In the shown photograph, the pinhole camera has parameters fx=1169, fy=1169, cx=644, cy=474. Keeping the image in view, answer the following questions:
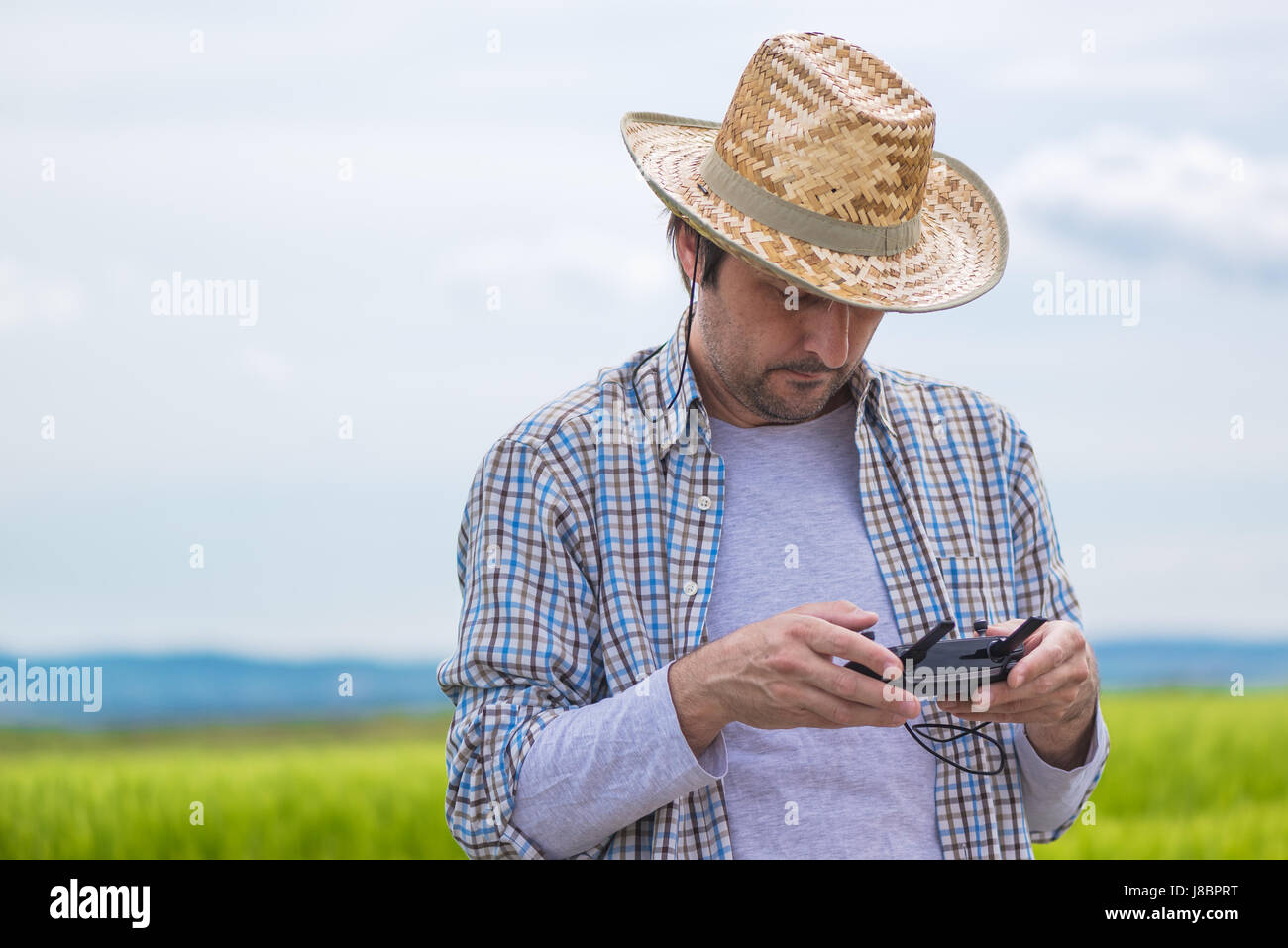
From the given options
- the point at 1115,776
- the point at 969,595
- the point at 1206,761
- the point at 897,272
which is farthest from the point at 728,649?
the point at 1206,761

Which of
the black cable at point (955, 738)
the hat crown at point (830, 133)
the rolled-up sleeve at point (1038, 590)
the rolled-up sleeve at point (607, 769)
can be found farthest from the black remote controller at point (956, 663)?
the hat crown at point (830, 133)

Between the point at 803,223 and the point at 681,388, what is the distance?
1.50 feet

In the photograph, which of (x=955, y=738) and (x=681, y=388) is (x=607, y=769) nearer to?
(x=955, y=738)

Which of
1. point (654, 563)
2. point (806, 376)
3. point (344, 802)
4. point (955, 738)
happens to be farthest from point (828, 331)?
point (344, 802)

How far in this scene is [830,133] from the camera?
2.37 metres

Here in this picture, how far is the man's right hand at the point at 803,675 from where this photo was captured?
1.97 metres

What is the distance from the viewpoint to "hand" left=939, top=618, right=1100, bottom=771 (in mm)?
2162

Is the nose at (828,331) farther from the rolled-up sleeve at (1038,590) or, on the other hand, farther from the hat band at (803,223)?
the rolled-up sleeve at (1038,590)

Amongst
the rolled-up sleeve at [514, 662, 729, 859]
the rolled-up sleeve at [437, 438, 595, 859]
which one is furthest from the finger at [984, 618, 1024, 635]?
the rolled-up sleeve at [437, 438, 595, 859]

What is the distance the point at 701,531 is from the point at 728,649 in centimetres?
44

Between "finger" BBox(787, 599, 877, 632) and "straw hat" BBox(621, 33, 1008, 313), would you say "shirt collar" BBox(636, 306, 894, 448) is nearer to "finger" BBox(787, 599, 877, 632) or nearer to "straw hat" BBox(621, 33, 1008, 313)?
"straw hat" BBox(621, 33, 1008, 313)

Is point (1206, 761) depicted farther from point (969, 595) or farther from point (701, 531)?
point (701, 531)

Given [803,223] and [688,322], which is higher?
[803,223]
